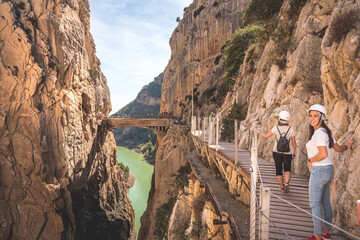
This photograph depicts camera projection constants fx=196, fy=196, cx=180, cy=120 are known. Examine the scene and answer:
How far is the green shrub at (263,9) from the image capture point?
15.2 meters

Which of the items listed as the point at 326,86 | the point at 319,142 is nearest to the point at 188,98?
the point at 326,86

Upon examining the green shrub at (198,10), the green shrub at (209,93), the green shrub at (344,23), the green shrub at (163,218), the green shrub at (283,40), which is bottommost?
the green shrub at (163,218)

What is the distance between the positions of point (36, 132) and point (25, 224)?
24.1ft

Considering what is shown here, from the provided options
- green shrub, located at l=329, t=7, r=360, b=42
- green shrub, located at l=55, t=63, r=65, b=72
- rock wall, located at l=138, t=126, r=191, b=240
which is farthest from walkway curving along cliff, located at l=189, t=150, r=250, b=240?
green shrub, located at l=55, t=63, r=65, b=72

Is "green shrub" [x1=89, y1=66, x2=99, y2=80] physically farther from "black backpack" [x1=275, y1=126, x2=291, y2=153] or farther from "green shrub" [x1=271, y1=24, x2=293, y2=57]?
"black backpack" [x1=275, y1=126, x2=291, y2=153]

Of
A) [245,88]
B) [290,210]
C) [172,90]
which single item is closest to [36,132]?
[245,88]

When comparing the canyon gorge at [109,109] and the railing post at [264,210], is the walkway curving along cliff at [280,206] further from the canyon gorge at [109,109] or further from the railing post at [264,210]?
the canyon gorge at [109,109]

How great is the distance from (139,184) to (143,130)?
60.8 meters

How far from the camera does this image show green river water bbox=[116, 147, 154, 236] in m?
36.2

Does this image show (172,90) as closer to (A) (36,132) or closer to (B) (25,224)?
(A) (36,132)

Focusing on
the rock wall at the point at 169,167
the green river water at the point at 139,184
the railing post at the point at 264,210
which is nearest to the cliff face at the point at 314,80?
the railing post at the point at 264,210

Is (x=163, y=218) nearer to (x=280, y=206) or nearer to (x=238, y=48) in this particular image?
(x=280, y=206)

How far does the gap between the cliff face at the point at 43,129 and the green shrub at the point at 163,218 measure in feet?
17.4

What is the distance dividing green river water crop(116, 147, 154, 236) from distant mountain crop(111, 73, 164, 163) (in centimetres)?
446
